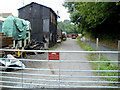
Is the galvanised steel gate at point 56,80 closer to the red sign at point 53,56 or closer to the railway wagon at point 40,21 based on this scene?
the red sign at point 53,56

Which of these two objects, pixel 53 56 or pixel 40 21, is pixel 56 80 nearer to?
pixel 53 56

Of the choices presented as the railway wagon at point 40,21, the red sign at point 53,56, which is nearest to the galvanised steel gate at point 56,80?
the red sign at point 53,56

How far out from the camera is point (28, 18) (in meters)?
17.5

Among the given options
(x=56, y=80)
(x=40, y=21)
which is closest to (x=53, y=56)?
(x=56, y=80)

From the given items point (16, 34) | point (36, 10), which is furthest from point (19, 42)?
point (36, 10)

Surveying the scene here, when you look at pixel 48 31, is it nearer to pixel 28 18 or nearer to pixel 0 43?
pixel 28 18

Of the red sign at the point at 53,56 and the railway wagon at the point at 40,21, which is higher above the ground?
the railway wagon at the point at 40,21

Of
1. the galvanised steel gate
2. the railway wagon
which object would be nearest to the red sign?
the galvanised steel gate

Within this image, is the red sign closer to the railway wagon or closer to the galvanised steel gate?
the galvanised steel gate

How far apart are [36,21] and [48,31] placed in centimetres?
236

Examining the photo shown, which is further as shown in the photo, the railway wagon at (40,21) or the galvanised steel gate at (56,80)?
the railway wagon at (40,21)

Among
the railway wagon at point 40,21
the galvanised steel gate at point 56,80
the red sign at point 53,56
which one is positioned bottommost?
the galvanised steel gate at point 56,80

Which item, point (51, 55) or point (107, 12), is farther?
point (107, 12)

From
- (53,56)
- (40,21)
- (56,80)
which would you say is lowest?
(56,80)
